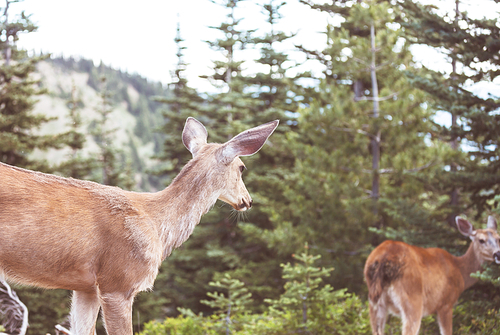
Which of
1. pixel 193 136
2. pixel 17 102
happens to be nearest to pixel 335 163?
pixel 193 136

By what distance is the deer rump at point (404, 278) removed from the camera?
18.6 ft

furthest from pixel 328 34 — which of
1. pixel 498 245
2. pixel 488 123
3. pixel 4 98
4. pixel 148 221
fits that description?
pixel 4 98

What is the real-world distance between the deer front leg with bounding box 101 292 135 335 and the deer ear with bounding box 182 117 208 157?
1.31 meters

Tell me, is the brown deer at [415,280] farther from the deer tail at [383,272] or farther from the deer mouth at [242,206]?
the deer mouth at [242,206]

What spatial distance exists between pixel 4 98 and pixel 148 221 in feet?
47.7

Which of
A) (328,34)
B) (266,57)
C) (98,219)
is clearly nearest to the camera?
(98,219)

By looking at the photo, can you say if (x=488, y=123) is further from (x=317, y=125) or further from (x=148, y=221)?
(x=317, y=125)

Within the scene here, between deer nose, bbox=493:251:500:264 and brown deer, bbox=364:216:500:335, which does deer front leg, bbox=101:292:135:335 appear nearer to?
brown deer, bbox=364:216:500:335

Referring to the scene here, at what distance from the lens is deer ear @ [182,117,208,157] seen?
11.8 feet

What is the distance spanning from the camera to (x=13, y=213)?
2.53 m

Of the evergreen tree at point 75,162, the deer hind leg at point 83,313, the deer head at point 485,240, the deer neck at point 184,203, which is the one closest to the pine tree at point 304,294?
the deer head at point 485,240

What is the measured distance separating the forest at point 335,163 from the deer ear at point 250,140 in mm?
811

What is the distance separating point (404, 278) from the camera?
5668 millimetres

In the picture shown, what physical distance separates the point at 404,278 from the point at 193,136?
3663 mm
